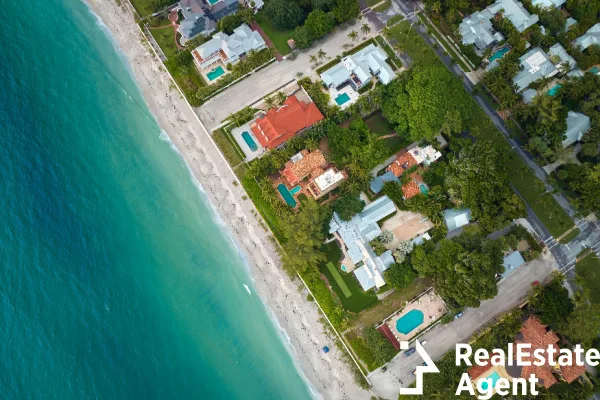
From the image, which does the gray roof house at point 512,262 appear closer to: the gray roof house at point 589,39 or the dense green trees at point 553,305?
the dense green trees at point 553,305

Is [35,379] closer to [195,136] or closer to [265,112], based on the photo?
[195,136]

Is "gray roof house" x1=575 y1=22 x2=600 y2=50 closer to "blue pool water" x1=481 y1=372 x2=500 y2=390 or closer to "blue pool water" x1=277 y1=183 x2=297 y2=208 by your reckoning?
"blue pool water" x1=277 y1=183 x2=297 y2=208

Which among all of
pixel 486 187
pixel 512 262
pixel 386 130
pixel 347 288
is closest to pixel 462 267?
pixel 512 262

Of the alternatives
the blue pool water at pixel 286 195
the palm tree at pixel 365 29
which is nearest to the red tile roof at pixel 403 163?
the blue pool water at pixel 286 195

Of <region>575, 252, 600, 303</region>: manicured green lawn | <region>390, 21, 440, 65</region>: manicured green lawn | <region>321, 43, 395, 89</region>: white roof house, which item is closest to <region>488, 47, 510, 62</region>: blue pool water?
<region>390, 21, 440, 65</region>: manicured green lawn

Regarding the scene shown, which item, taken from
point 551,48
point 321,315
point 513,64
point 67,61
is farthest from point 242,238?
point 551,48
